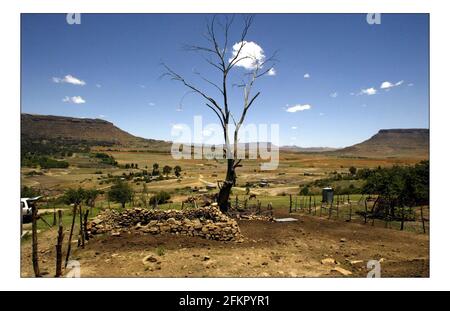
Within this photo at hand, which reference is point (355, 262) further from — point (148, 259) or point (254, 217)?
point (148, 259)

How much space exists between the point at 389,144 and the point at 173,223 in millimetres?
172763

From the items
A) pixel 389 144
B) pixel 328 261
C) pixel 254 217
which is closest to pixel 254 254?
pixel 328 261

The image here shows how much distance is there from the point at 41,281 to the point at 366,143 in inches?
7387

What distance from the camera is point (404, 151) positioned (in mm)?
134500

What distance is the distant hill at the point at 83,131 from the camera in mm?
107812

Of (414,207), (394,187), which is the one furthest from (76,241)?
(414,207)

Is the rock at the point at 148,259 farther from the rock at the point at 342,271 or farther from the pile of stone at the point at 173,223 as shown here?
the rock at the point at 342,271

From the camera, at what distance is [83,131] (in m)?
123

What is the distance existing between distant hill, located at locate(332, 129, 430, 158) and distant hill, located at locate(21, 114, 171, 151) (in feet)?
310

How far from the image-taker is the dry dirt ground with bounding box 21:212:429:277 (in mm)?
7787

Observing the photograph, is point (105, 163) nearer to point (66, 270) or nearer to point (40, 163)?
point (40, 163)

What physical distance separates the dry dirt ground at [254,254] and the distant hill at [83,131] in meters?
102

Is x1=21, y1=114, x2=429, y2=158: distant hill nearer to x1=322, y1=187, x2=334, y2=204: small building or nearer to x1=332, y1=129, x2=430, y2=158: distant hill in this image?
x1=332, y1=129, x2=430, y2=158: distant hill

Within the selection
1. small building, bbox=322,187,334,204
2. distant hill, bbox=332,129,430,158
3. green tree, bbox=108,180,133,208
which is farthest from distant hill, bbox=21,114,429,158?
small building, bbox=322,187,334,204
